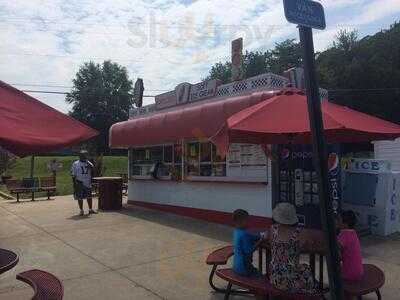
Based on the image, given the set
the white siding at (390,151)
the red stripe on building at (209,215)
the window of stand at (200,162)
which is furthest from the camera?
the white siding at (390,151)

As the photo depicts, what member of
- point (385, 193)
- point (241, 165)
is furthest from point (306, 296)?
point (241, 165)

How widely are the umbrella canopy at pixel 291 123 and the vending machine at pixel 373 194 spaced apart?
350 cm

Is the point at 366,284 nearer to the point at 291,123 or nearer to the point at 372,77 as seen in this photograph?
the point at 291,123

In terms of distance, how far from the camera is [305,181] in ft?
32.0

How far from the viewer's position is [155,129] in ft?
41.3

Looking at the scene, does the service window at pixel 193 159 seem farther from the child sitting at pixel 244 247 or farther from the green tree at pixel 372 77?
the green tree at pixel 372 77

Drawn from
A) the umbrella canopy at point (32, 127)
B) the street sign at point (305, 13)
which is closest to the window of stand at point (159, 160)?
the umbrella canopy at point (32, 127)

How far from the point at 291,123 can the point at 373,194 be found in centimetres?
500

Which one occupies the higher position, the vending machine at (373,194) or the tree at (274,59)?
the tree at (274,59)

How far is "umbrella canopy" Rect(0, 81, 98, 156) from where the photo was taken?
334 cm

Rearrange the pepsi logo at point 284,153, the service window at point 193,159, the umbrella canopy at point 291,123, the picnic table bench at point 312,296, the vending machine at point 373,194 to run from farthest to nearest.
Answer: the service window at point 193,159 → the pepsi logo at point 284,153 → the vending machine at point 373,194 → the umbrella canopy at point 291,123 → the picnic table bench at point 312,296

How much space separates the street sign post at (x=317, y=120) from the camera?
3506mm

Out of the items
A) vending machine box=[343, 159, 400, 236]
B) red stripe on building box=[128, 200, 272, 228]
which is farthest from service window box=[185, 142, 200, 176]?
vending machine box=[343, 159, 400, 236]

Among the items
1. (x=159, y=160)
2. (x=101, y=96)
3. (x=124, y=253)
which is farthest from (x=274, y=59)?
(x=124, y=253)
